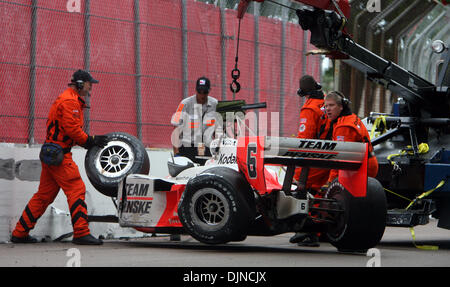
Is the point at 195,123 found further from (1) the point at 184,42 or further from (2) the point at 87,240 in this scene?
(1) the point at 184,42

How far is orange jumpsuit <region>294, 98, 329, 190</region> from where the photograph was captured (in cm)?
953

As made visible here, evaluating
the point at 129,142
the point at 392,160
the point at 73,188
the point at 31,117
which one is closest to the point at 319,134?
the point at 392,160

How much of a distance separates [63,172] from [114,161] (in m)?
0.59

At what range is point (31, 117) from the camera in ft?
38.8

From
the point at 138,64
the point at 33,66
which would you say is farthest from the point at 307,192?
the point at 138,64

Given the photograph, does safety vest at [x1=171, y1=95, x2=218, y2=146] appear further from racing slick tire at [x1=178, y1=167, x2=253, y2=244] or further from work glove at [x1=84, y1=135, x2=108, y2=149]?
racing slick tire at [x1=178, y1=167, x2=253, y2=244]

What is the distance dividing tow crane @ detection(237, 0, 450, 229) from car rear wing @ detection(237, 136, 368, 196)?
5.51 feet

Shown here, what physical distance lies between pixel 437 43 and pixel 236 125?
2.96 m

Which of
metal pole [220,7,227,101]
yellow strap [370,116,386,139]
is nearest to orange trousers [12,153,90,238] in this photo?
yellow strap [370,116,386,139]

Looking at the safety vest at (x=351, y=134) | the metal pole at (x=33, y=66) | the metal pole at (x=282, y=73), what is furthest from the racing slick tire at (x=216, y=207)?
the metal pole at (x=282, y=73)

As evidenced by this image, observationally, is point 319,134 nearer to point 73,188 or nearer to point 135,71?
point 73,188

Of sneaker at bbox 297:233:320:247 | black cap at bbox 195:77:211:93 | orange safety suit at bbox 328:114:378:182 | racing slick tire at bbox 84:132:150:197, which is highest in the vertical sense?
black cap at bbox 195:77:211:93

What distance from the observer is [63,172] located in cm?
968

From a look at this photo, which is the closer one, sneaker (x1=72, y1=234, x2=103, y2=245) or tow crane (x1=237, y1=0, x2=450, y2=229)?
sneaker (x1=72, y1=234, x2=103, y2=245)
